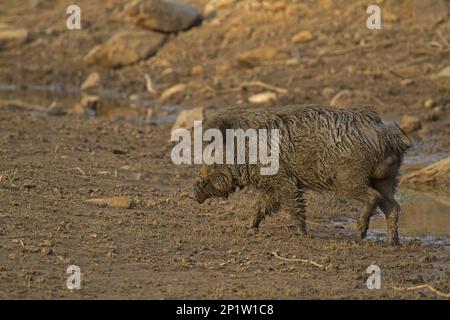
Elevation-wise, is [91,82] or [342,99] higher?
[91,82]

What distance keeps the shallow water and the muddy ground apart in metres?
0.33

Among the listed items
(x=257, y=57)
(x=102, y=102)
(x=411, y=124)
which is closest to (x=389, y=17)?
(x=257, y=57)

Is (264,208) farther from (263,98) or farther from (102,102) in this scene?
(102,102)

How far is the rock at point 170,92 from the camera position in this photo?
20.6 metres

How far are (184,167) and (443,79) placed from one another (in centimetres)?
577

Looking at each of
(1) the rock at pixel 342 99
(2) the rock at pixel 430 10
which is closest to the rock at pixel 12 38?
(2) the rock at pixel 430 10

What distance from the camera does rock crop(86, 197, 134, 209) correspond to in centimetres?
1080

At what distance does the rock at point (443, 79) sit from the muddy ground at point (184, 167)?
0.19m

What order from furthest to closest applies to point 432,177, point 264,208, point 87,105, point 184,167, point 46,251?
1. point 87,105
2. point 184,167
3. point 432,177
4. point 264,208
5. point 46,251

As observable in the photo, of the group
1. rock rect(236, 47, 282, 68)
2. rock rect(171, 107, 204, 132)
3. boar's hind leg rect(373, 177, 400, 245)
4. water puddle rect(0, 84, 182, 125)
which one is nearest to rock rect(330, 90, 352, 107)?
rock rect(171, 107, 204, 132)

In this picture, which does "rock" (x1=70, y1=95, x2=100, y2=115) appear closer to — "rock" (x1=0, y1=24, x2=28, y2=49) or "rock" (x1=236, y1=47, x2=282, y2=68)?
"rock" (x1=236, y1=47, x2=282, y2=68)

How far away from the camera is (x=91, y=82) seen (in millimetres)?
22594

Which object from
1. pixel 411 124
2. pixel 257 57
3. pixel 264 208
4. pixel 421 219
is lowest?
pixel 421 219
